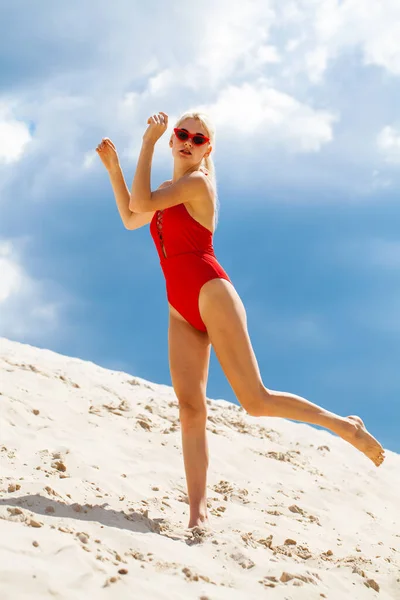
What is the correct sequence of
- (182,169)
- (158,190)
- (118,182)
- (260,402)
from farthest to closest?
(118,182) < (182,169) < (158,190) < (260,402)

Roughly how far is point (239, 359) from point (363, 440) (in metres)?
0.88

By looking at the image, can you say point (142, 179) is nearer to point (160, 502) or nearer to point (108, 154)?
point (108, 154)

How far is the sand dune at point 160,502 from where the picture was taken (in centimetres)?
297

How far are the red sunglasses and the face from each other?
1 centimetres

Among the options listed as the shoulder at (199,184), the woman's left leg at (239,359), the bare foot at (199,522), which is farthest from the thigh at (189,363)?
the shoulder at (199,184)

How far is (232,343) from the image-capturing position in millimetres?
3812

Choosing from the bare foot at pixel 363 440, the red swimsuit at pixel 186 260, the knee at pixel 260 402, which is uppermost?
the red swimsuit at pixel 186 260

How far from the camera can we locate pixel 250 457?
6.75 metres

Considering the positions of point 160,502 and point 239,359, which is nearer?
point 239,359

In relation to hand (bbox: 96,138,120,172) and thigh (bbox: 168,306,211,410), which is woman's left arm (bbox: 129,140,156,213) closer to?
hand (bbox: 96,138,120,172)

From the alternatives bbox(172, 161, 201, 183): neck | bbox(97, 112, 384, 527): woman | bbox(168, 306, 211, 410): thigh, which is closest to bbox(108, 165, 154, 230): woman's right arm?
bbox(97, 112, 384, 527): woman

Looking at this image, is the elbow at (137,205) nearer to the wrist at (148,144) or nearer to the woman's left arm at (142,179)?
the woman's left arm at (142,179)

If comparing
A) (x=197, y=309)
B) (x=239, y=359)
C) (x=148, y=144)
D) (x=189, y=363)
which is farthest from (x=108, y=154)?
(x=239, y=359)

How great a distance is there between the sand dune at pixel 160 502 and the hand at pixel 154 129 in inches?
80.7
